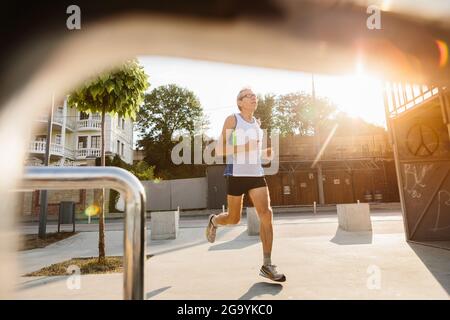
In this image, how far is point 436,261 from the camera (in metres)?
3.88

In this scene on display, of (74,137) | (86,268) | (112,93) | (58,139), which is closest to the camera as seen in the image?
(86,268)

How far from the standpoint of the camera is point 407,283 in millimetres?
2953

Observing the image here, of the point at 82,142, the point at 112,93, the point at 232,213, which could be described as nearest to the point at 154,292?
the point at 232,213

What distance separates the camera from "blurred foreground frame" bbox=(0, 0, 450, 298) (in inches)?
55.0

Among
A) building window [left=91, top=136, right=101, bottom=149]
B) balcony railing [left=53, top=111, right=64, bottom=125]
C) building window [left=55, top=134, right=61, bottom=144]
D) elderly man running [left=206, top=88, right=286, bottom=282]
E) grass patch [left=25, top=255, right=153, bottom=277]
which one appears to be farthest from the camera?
building window [left=91, top=136, right=101, bottom=149]

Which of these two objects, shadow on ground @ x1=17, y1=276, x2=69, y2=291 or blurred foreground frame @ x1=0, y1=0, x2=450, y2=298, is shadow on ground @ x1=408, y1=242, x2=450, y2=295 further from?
shadow on ground @ x1=17, y1=276, x2=69, y2=291

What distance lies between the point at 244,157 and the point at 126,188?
2.40 metres

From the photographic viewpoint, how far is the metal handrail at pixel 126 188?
Result: 1.16 meters

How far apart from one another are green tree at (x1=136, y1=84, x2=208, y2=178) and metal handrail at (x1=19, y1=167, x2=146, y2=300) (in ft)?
115

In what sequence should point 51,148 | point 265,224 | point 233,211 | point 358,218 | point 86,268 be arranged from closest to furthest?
point 265,224 < point 233,211 < point 86,268 < point 358,218 < point 51,148

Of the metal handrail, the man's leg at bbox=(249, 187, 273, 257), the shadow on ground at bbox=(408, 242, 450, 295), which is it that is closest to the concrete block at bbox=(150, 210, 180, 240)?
the man's leg at bbox=(249, 187, 273, 257)

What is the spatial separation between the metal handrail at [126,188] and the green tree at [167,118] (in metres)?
35.1

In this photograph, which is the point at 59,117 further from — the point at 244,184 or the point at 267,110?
the point at 244,184
